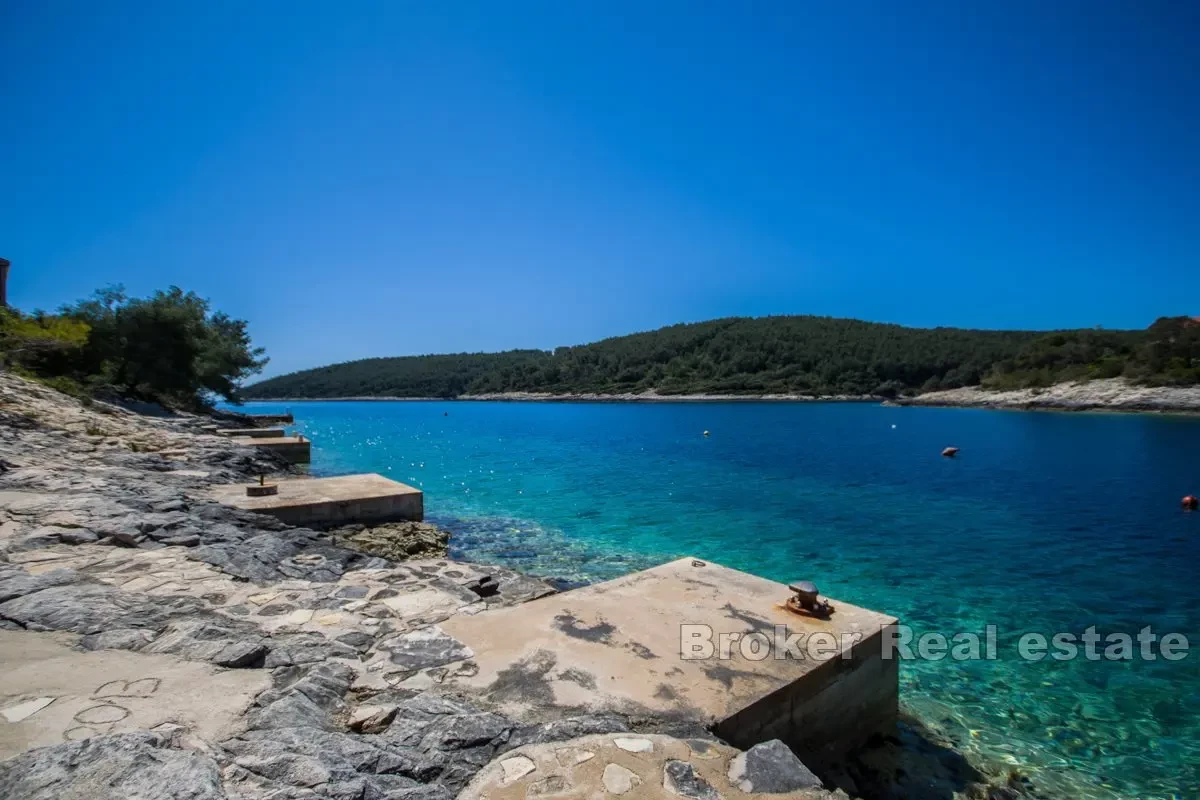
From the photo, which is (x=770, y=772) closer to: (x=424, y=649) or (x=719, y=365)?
(x=424, y=649)

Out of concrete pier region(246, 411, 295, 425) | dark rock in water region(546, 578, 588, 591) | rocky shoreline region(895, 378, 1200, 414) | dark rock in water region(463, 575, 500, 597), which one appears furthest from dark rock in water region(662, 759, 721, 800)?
rocky shoreline region(895, 378, 1200, 414)

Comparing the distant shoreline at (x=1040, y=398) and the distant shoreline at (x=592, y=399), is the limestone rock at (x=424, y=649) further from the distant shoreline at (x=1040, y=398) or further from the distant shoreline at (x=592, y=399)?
the distant shoreline at (x=592, y=399)

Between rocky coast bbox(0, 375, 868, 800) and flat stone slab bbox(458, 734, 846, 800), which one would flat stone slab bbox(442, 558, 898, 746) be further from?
flat stone slab bbox(458, 734, 846, 800)

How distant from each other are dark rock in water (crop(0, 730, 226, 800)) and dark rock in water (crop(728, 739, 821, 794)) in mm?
2356

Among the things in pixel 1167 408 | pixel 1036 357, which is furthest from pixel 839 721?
pixel 1036 357

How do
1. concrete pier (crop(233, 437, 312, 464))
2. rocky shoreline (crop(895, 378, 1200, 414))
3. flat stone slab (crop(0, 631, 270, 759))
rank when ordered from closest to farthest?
flat stone slab (crop(0, 631, 270, 759))
concrete pier (crop(233, 437, 312, 464))
rocky shoreline (crop(895, 378, 1200, 414))

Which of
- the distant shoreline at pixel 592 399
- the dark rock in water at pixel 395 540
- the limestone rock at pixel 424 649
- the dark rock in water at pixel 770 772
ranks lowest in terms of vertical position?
the dark rock in water at pixel 395 540

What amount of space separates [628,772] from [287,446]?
20832 millimetres

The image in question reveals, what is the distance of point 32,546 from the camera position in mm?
5770

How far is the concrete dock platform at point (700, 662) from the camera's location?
369 cm

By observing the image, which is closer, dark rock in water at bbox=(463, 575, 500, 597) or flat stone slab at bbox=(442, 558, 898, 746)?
flat stone slab at bbox=(442, 558, 898, 746)

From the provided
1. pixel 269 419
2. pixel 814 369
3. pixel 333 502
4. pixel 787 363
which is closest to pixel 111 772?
pixel 333 502

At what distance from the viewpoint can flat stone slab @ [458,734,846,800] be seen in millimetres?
2752

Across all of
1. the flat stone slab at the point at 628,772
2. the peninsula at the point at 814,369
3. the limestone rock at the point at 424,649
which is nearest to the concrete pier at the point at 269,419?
the limestone rock at the point at 424,649
